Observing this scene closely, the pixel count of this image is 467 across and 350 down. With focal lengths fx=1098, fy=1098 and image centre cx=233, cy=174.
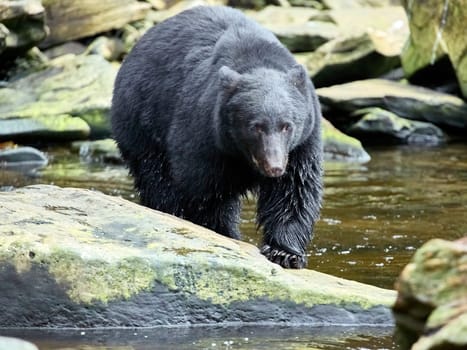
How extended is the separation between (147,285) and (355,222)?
4397 millimetres

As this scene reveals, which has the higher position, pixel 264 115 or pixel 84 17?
pixel 264 115

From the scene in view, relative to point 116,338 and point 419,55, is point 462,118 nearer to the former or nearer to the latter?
point 419,55

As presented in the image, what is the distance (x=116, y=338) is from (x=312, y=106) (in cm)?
254

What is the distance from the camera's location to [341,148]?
1489 centimetres

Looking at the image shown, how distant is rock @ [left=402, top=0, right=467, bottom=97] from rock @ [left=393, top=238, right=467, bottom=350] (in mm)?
12569

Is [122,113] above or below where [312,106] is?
below

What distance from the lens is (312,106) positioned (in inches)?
295

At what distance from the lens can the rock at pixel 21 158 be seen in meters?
14.2

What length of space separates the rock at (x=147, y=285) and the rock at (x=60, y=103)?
9.34 meters

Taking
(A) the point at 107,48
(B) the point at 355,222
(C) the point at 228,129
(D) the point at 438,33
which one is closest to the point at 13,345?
→ (C) the point at 228,129

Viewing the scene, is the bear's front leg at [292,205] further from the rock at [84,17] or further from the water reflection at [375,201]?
the rock at [84,17]

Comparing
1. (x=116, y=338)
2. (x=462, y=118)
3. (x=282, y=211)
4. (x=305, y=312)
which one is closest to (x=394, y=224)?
(x=282, y=211)

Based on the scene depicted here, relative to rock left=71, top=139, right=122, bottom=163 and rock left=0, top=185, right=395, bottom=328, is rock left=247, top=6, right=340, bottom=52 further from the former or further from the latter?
rock left=0, top=185, right=395, bottom=328

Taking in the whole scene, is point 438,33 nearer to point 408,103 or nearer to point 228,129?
point 408,103
